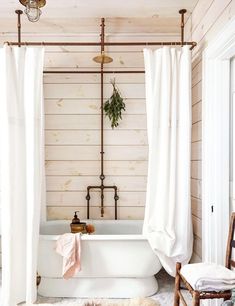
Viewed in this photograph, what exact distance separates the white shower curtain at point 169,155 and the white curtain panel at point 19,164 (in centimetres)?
96

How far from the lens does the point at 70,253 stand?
276 cm

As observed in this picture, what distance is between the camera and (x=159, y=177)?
9.32 ft

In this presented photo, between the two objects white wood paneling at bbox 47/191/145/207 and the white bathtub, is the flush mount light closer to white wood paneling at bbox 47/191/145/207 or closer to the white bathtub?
the white bathtub

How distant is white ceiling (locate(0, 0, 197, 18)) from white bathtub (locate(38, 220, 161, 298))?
7.06 ft

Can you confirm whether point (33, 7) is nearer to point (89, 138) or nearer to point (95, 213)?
point (89, 138)

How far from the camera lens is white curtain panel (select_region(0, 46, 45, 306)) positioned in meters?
2.75

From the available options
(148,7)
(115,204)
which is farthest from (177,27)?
(115,204)

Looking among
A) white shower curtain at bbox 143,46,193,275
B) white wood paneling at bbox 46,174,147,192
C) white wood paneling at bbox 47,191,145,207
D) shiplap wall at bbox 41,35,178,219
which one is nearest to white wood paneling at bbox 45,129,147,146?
shiplap wall at bbox 41,35,178,219

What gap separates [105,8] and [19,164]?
5.67 feet

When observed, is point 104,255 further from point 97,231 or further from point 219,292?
point 219,292

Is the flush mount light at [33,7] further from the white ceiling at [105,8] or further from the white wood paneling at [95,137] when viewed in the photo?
the white wood paneling at [95,137]

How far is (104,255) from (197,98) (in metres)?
1.62

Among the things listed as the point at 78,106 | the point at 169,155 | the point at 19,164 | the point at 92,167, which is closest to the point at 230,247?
the point at 169,155

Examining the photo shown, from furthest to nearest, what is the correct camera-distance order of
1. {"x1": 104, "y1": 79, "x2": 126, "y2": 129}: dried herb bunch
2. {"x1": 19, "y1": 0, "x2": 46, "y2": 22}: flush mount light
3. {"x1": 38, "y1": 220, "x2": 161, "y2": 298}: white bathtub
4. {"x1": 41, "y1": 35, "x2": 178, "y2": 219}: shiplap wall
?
{"x1": 41, "y1": 35, "x2": 178, "y2": 219}: shiplap wall → {"x1": 104, "y1": 79, "x2": 126, "y2": 129}: dried herb bunch → {"x1": 38, "y1": 220, "x2": 161, "y2": 298}: white bathtub → {"x1": 19, "y1": 0, "x2": 46, "y2": 22}: flush mount light
